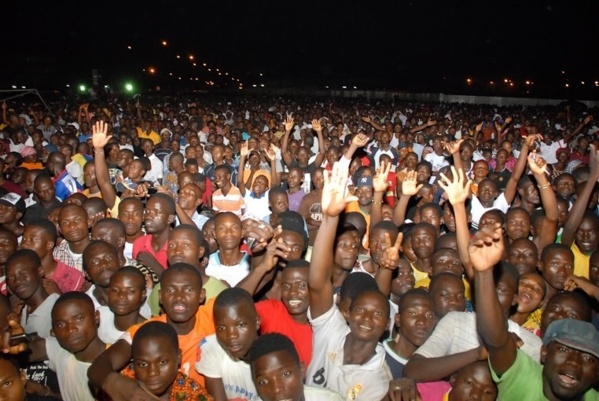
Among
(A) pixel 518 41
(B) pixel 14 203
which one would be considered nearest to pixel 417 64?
(A) pixel 518 41

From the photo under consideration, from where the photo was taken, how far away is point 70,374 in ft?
9.45

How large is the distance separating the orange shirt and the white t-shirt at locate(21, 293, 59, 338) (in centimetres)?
78

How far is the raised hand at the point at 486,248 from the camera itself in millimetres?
2332

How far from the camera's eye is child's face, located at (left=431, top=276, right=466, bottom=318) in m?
3.28

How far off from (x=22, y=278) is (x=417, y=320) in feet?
9.04

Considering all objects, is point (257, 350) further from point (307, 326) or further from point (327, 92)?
point (327, 92)

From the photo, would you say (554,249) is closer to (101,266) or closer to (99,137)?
(101,266)

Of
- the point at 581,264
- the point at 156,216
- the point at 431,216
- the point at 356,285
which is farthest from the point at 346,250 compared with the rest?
the point at 581,264

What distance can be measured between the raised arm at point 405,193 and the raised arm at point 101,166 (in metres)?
3.11

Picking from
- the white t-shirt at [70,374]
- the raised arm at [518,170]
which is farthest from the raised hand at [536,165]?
the white t-shirt at [70,374]

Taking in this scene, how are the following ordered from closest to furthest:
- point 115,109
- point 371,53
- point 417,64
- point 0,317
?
1. point 0,317
2. point 115,109
3. point 417,64
4. point 371,53

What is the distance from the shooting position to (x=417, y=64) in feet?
157

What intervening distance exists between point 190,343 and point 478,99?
30.6m

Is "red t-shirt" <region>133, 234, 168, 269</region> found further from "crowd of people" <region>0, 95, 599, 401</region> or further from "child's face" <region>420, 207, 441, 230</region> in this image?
"child's face" <region>420, 207, 441, 230</region>
